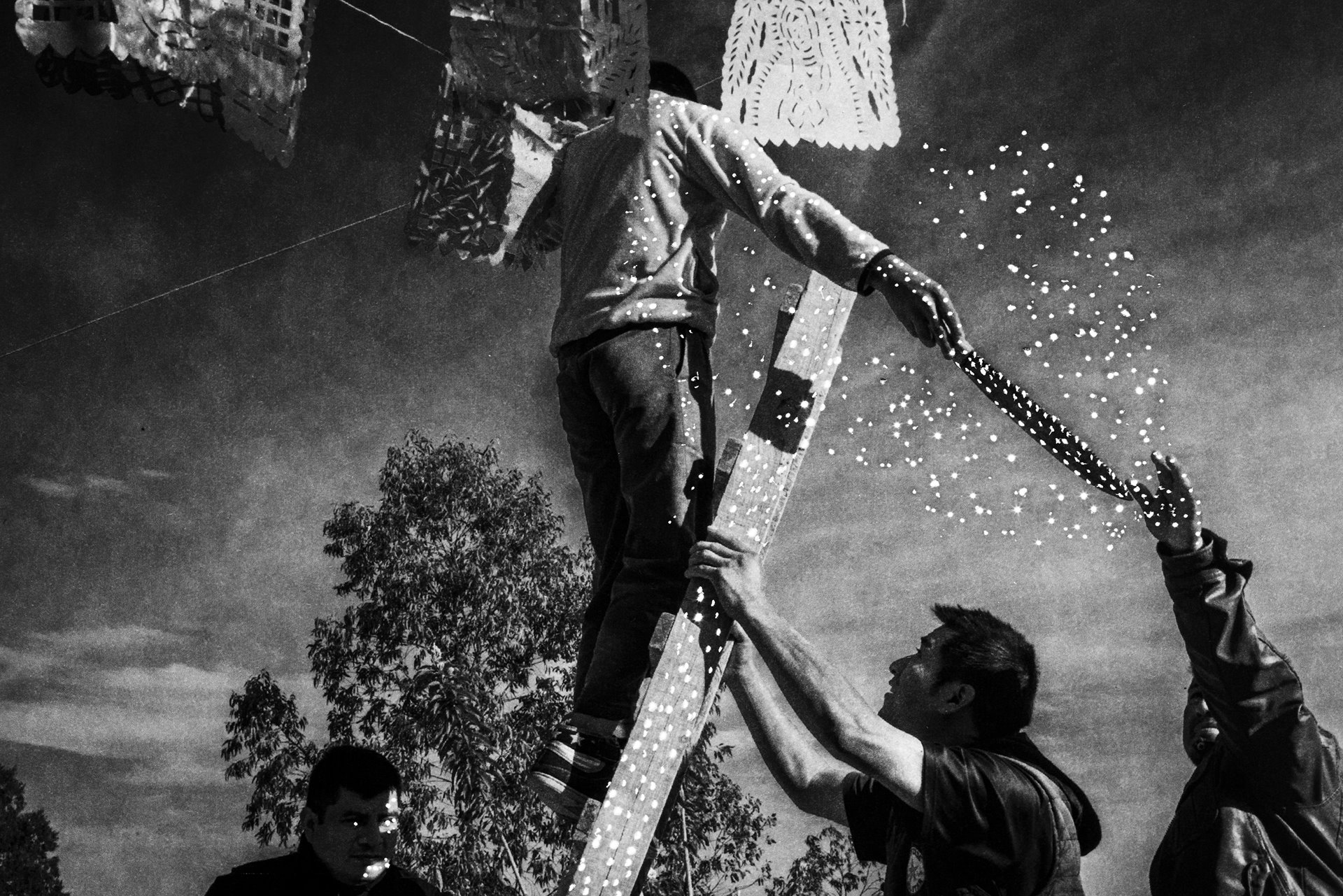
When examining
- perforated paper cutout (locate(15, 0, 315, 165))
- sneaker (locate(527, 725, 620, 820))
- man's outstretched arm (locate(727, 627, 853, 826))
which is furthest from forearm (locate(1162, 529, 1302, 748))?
perforated paper cutout (locate(15, 0, 315, 165))

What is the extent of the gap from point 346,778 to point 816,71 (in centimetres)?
214

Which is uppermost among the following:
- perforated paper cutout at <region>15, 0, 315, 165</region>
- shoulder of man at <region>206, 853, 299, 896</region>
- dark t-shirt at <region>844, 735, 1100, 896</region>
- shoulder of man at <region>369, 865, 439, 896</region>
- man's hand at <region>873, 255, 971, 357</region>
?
perforated paper cutout at <region>15, 0, 315, 165</region>

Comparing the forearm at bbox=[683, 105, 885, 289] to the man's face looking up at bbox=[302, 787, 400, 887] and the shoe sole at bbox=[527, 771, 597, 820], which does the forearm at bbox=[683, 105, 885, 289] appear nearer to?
the shoe sole at bbox=[527, 771, 597, 820]

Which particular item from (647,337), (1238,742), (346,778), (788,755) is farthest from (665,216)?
(1238,742)

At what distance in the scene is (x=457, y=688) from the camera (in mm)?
5652

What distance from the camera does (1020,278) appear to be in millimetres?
5980

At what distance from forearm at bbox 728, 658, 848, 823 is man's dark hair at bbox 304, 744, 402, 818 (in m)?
0.58

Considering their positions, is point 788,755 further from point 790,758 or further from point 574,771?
point 574,771

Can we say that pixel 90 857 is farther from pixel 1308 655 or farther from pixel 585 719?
pixel 1308 655

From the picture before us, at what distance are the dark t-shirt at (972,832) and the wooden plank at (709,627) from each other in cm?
41

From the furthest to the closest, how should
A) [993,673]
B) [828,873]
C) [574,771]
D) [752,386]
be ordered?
[752,386] → [828,873] → [993,673] → [574,771]

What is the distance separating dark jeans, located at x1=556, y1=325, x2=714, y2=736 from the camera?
224cm

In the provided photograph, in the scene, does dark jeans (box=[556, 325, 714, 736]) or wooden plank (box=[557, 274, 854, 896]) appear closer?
wooden plank (box=[557, 274, 854, 896])

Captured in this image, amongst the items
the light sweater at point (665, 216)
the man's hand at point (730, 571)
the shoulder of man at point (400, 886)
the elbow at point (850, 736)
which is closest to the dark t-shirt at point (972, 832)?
the elbow at point (850, 736)
